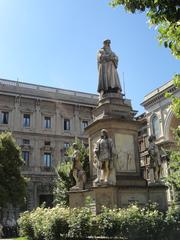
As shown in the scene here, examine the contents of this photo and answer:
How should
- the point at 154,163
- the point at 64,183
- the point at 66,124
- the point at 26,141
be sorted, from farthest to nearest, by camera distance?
the point at 66,124
the point at 26,141
the point at 64,183
the point at 154,163

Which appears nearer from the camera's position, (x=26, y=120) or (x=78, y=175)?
(x=78, y=175)

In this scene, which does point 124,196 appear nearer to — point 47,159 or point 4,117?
point 47,159

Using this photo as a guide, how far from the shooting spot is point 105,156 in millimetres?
12117

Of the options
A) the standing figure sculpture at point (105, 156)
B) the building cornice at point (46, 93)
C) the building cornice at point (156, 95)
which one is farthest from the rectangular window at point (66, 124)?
the standing figure sculpture at point (105, 156)

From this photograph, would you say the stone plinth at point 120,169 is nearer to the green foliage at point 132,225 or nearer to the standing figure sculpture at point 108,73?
the standing figure sculpture at point 108,73

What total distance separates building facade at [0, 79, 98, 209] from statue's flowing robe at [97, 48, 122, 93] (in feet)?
98.2

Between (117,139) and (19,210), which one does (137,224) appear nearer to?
(117,139)

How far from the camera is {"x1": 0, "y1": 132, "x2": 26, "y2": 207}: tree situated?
1136 inches

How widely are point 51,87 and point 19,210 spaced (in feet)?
60.0

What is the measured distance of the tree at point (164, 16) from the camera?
21.5 ft

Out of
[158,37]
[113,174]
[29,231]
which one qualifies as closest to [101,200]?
[113,174]

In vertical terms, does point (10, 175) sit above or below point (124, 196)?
above

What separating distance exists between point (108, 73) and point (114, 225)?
7847mm

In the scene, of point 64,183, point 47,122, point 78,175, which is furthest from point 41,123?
point 78,175
